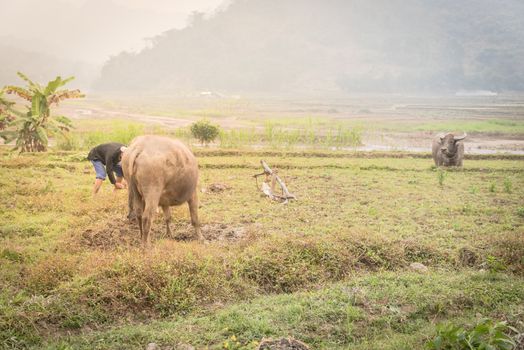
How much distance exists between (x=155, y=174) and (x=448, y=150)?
10.9 m

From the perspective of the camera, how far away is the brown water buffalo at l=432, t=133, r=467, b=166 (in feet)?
44.7

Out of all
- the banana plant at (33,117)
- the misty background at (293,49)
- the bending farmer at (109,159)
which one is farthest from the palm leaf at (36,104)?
the misty background at (293,49)

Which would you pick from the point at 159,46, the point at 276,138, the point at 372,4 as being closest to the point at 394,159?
the point at 276,138

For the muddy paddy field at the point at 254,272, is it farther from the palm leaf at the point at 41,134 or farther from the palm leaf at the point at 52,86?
the palm leaf at the point at 52,86

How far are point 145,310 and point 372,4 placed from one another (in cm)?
11515

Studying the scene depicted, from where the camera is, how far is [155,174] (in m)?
5.29

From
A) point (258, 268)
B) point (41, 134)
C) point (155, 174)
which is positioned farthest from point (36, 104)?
point (258, 268)

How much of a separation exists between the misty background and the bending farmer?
201ft

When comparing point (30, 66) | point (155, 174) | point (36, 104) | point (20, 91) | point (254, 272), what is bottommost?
point (254, 272)

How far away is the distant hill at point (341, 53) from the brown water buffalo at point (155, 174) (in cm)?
7473

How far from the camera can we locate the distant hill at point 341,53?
7894cm

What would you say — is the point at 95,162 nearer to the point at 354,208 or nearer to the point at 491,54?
the point at 354,208

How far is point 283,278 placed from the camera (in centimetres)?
492

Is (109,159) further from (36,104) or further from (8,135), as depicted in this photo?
(8,135)
